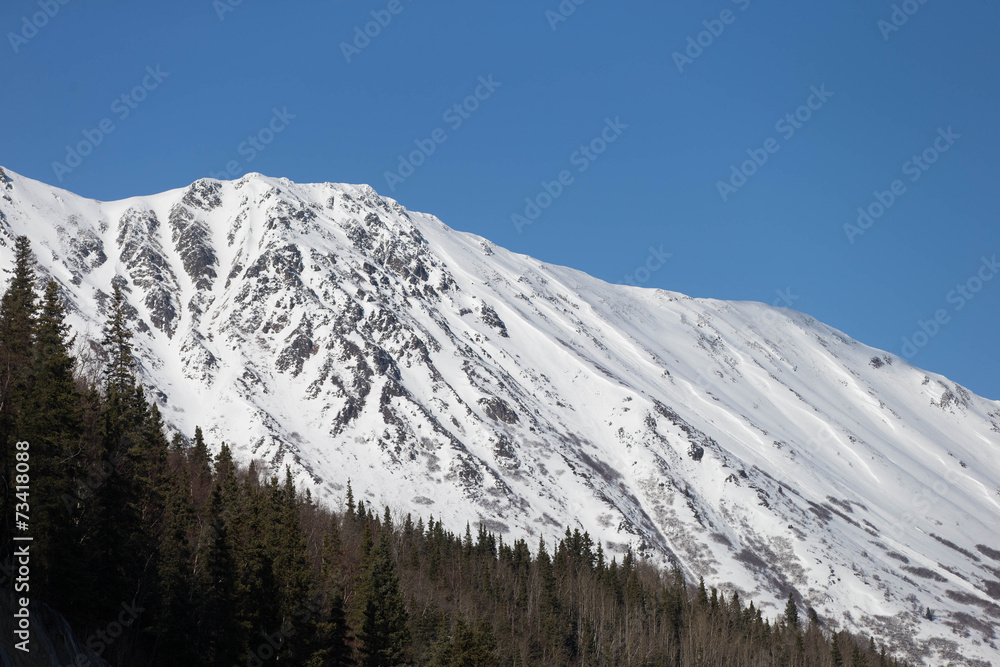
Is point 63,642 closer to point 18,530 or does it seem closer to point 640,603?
point 18,530

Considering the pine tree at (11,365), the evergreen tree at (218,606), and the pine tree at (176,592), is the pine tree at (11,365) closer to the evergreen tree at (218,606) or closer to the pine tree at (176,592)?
the pine tree at (176,592)

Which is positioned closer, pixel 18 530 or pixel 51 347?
pixel 18 530

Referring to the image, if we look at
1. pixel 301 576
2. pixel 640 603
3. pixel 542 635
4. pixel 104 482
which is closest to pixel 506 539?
pixel 640 603

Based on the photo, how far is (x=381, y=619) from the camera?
58250mm

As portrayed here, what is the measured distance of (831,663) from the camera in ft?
429

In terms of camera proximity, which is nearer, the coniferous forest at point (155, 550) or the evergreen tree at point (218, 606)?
the coniferous forest at point (155, 550)

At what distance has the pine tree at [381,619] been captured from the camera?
187ft

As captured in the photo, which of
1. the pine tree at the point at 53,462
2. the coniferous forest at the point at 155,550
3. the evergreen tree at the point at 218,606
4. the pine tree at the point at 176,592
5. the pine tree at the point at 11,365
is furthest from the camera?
the evergreen tree at the point at 218,606

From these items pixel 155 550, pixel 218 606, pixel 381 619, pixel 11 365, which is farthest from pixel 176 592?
pixel 381 619

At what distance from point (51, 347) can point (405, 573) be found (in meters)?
59.8

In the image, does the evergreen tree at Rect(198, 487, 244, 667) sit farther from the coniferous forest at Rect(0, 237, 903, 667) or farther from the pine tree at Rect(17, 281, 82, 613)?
the pine tree at Rect(17, 281, 82, 613)

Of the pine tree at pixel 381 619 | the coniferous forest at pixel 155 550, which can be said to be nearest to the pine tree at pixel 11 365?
the coniferous forest at pixel 155 550

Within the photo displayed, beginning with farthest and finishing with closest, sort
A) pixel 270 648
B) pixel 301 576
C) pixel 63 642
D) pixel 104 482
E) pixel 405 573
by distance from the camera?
pixel 405 573 < pixel 301 576 < pixel 270 648 < pixel 104 482 < pixel 63 642

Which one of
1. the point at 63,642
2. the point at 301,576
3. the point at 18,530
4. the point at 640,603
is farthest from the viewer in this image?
the point at 640,603
